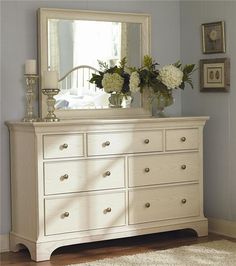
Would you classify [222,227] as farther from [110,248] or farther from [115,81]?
[115,81]

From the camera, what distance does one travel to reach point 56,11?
4707mm

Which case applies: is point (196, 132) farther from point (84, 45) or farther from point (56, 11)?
point (56, 11)

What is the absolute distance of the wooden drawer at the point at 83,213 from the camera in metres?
4.34

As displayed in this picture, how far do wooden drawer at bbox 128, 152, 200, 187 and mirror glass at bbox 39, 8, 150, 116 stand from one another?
0.53 metres

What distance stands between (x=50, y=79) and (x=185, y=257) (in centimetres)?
147

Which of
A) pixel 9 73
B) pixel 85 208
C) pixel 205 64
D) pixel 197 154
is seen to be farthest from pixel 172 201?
pixel 9 73

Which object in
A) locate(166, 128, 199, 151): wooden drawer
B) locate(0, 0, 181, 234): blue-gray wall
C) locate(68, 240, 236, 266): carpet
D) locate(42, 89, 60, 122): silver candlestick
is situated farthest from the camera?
locate(166, 128, 199, 151): wooden drawer

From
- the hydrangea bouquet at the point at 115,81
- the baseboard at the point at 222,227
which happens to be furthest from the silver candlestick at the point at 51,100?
the baseboard at the point at 222,227

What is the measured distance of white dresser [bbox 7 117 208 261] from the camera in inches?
171

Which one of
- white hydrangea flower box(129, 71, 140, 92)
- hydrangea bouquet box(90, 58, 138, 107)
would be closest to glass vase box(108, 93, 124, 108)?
hydrangea bouquet box(90, 58, 138, 107)

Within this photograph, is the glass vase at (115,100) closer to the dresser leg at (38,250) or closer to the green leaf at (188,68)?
the green leaf at (188,68)

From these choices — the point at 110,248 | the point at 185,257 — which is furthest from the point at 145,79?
the point at 185,257

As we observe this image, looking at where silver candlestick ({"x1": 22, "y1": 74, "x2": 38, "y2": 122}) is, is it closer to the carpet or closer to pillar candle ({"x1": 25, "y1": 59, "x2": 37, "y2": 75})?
pillar candle ({"x1": 25, "y1": 59, "x2": 37, "y2": 75})

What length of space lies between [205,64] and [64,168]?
1477 millimetres
